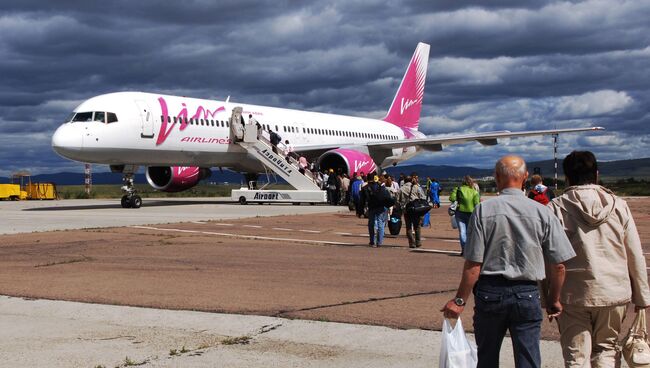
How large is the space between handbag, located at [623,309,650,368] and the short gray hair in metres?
1.24

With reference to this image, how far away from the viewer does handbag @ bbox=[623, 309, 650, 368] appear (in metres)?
5.26

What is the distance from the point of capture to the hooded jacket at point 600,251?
5.11 m

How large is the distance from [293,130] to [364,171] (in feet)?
16.6

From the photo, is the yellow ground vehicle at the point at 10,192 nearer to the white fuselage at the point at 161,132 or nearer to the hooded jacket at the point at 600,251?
the white fuselage at the point at 161,132

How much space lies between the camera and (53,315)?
28.0ft

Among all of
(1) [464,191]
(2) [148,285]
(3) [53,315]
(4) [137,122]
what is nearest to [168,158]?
(4) [137,122]

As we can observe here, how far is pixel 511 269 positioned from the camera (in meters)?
4.90

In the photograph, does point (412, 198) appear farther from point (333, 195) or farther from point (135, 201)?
point (333, 195)

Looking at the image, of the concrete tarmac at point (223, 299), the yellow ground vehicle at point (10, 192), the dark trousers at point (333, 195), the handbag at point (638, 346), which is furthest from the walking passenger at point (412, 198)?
the yellow ground vehicle at point (10, 192)

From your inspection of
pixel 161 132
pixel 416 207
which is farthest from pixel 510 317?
pixel 161 132

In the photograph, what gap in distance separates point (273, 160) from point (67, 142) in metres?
9.58

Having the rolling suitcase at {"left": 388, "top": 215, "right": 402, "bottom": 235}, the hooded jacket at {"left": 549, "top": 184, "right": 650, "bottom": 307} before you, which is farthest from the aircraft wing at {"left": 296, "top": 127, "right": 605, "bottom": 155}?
the hooded jacket at {"left": 549, "top": 184, "right": 650, "bottom": 307}

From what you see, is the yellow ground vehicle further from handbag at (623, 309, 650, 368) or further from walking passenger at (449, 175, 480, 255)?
handbag at (623, 309, 650, 368)

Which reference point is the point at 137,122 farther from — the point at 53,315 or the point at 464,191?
the point at 53,315
